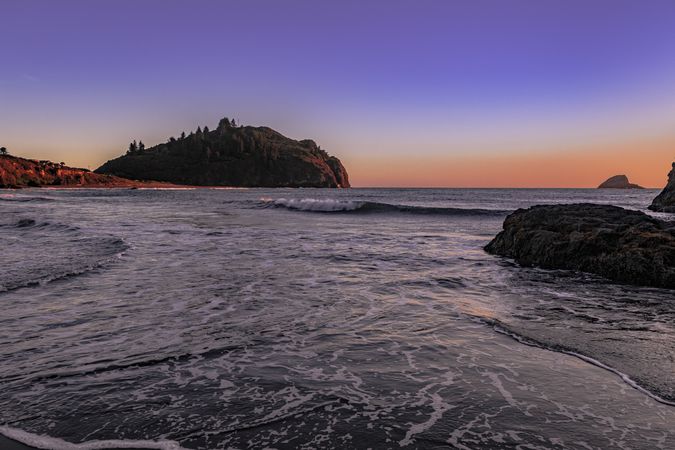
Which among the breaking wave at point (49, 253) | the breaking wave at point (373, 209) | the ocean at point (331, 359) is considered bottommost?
the breaking wave at point (49, 253)

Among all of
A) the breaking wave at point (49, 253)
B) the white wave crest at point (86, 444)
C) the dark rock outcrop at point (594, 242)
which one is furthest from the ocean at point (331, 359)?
the dark rock outcrop at point (594, 242)

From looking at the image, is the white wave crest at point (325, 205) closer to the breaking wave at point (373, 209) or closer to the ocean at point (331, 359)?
the breaking wave at point (373, 209)

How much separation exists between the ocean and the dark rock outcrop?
0.78 metres

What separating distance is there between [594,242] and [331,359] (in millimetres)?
9475

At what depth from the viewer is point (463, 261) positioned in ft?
43.4

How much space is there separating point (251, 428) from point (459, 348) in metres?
3.07

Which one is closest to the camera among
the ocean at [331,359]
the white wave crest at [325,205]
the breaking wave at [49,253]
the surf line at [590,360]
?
the ocean at [331,359]

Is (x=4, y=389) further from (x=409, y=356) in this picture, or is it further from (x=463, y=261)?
(x=463, y=261)

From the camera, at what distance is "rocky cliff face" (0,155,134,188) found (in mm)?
139625

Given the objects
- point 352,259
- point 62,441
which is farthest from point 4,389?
point 352,259

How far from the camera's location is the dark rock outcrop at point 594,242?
1001 centimetres

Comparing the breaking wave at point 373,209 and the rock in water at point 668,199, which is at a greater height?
the rock in water at point 668,199

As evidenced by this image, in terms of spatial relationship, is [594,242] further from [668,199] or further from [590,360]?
[668,199]

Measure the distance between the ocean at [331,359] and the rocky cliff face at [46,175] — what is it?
158054 millimetres
